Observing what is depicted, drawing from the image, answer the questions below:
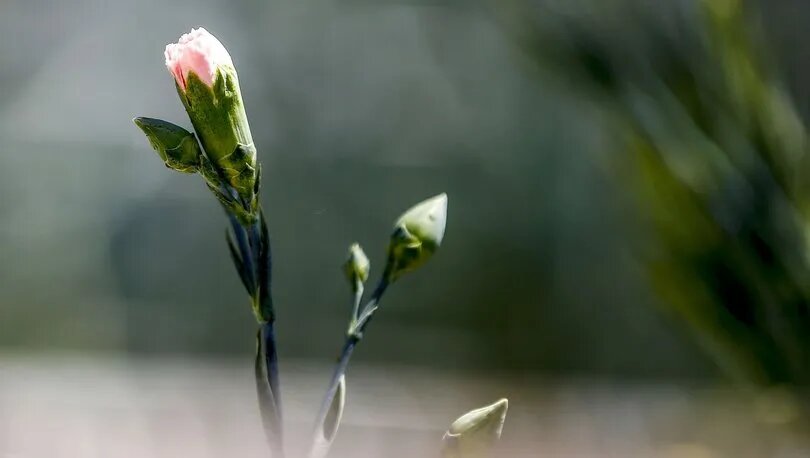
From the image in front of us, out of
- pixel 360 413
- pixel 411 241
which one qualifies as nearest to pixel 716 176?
pixel 411 241

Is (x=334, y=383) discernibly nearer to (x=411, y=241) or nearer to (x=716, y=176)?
(x=411, y=241)

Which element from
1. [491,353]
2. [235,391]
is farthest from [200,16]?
[491,353]

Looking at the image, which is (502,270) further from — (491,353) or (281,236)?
(281,236)

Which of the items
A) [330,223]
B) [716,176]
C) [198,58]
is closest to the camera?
[198,58]

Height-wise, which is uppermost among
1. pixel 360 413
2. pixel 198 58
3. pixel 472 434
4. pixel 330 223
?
pixel 198 58

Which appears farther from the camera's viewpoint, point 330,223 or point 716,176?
point 330,223

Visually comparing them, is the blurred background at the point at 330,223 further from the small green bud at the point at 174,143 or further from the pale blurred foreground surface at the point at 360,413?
the small green bud at the point at 174,143

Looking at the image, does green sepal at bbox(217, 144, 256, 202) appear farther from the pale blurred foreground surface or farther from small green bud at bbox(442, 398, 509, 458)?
the pale blurred foreground surface

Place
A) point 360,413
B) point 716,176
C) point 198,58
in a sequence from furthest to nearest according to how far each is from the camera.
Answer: point 360,413 → point 716,176 → point 198,58
